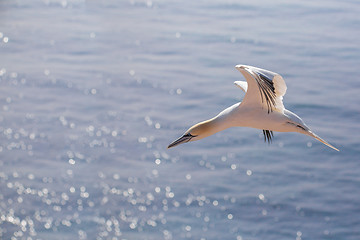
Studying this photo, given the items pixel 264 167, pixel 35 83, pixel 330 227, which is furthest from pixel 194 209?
pixel 35 83

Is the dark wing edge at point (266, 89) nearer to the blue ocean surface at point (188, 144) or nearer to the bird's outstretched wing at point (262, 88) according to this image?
the bird's outstretched wing at point (262, 88)

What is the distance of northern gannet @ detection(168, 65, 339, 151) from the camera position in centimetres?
294

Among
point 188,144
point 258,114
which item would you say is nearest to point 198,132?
point 258,114

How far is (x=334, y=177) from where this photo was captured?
87.0 ft

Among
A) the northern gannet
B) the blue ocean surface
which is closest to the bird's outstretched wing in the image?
the northern gannet

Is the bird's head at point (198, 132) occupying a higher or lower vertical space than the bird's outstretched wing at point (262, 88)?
lower

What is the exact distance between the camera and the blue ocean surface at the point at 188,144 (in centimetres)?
2566

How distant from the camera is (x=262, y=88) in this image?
3.03m

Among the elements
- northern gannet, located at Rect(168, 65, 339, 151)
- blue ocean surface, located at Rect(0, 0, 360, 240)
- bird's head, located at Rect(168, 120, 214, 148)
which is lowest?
blue ocean surface, located at Rect(0, 0, 360, 240)

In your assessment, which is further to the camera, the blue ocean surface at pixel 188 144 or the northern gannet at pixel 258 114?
the blue ocean surface at pixel 188 144

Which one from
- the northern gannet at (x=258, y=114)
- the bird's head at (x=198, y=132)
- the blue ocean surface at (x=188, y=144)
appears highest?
the northern gannet at (x=258, y=114)

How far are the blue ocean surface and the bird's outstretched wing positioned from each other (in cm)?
Result: 2175

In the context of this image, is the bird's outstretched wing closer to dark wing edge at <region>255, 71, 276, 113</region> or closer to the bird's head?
dark wing edge at <region>255, 71, 276, 113</region>

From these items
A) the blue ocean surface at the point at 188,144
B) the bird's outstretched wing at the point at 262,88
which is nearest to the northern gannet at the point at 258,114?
the bird's outstretched wing at the point at 262,88
